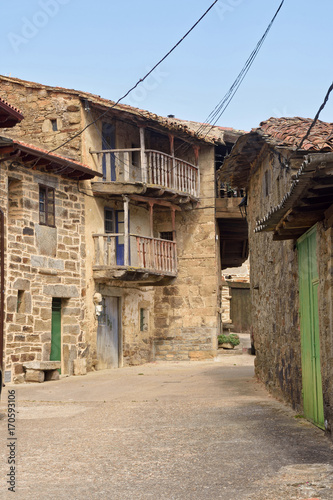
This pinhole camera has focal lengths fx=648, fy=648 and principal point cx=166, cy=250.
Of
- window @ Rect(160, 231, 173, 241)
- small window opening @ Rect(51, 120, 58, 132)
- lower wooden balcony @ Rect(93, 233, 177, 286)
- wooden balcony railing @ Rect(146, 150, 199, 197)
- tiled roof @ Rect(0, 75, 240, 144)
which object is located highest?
tiled roof @ Rect(0, 75, 240, 144)

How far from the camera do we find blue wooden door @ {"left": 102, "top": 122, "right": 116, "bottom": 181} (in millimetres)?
19000

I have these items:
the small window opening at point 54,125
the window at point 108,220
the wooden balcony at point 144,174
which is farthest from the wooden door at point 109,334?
the small window opening at point 54,125

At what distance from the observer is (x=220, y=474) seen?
4859 mm

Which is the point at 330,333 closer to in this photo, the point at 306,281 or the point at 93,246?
the point at 306,281

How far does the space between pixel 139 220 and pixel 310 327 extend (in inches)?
541

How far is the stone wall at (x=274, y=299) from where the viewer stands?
8289 mm

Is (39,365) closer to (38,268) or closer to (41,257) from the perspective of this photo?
(38,268)

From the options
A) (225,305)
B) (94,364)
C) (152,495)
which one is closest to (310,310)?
(152,495)

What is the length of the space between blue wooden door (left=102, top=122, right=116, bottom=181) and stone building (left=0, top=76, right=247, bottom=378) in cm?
3

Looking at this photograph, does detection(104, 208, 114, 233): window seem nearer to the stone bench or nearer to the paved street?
the stone bench

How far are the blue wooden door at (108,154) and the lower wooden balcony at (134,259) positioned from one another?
1.84 meters

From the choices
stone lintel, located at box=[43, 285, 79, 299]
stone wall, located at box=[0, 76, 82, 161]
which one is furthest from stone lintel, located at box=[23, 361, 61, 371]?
stone wall, located at box=[0, 76, 82, 161]

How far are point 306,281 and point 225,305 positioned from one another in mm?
19945

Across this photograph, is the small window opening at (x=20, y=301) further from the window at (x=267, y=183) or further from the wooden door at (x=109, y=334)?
the window at (x=267, y=183)
